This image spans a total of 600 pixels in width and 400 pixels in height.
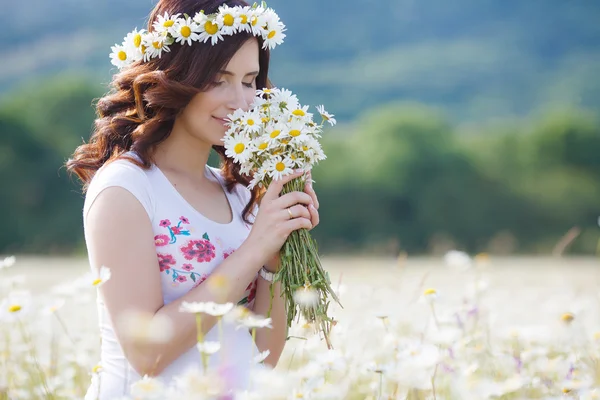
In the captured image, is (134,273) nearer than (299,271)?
Yes

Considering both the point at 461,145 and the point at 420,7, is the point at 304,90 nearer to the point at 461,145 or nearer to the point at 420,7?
the point at 420,7

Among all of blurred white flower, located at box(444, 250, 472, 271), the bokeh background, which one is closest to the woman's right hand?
blurred white flower, located at box(444, 250, 472, 271)

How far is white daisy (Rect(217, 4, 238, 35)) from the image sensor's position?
2.66 m

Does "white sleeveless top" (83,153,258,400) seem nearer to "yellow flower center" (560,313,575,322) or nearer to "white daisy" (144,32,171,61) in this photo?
"white daisy" (144,32,171,61)

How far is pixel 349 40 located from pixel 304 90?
16.8m

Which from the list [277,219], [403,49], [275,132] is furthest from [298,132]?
[403,49]

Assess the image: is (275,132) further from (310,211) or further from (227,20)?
(227,20)

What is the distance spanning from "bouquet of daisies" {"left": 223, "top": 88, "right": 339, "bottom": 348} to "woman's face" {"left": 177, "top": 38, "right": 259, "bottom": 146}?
0.06 metres

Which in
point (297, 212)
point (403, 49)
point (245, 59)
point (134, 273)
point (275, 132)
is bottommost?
point (134, 273)

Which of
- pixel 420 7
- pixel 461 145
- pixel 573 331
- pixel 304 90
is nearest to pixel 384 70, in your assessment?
pixel 304 90

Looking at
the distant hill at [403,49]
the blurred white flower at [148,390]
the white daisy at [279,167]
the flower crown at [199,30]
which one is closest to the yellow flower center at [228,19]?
the flower crown at [199,30]

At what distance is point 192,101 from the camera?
269 centimetres

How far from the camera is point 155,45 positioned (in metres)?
2.72

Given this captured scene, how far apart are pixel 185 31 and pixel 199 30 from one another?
0.05 metres
